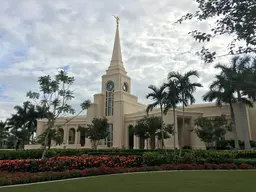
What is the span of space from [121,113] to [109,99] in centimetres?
527

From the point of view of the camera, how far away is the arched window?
4562cm

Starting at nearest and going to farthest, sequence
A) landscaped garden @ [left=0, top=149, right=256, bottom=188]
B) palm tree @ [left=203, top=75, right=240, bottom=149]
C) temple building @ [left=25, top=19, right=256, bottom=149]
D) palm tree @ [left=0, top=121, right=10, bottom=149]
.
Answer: landscaped garden @ [left=0, top=149, right=256, bottom=188], palm tree @ [left=203, top=75, right=240, bottom=149], temple building @ [left=25, top=19, right=256, bottom=149], palm tree @ [left=0, top=121, right=10, bottom=149]

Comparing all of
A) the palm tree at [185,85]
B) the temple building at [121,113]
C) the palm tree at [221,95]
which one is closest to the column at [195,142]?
the temple building at [121,113]

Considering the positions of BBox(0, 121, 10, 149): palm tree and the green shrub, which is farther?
BBox(0, 121, 10, 149): palm tree

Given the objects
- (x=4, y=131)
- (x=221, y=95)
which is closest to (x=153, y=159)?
(x=221, y=95)

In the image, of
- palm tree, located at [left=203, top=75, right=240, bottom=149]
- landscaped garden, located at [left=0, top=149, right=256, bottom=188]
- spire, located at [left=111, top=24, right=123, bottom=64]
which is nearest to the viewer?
landscaped garden, located at [left=0, top=149, right=256, bottom=188]

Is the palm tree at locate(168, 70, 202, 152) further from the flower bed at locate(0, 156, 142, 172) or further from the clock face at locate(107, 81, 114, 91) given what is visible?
the clock face at locate(107, 81, 114, 91)

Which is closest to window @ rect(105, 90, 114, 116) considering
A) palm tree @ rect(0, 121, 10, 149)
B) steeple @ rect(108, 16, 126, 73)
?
steeple @ rect(108, 16, 126, 73)

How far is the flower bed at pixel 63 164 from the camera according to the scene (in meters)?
12.9

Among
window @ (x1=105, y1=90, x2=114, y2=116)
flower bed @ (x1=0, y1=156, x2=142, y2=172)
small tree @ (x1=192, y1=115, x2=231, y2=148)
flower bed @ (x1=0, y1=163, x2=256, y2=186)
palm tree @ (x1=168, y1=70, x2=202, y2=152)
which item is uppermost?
window @ (x1=105, y1=90, x2=114, y2=116)

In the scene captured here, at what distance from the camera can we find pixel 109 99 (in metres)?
46.4

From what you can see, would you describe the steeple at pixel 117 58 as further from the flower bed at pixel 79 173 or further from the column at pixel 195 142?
the flower bed at pixel 79 173

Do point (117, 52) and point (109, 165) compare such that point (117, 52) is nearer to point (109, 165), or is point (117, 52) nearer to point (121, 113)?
point (121, 113)

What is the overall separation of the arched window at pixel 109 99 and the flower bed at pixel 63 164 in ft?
102
